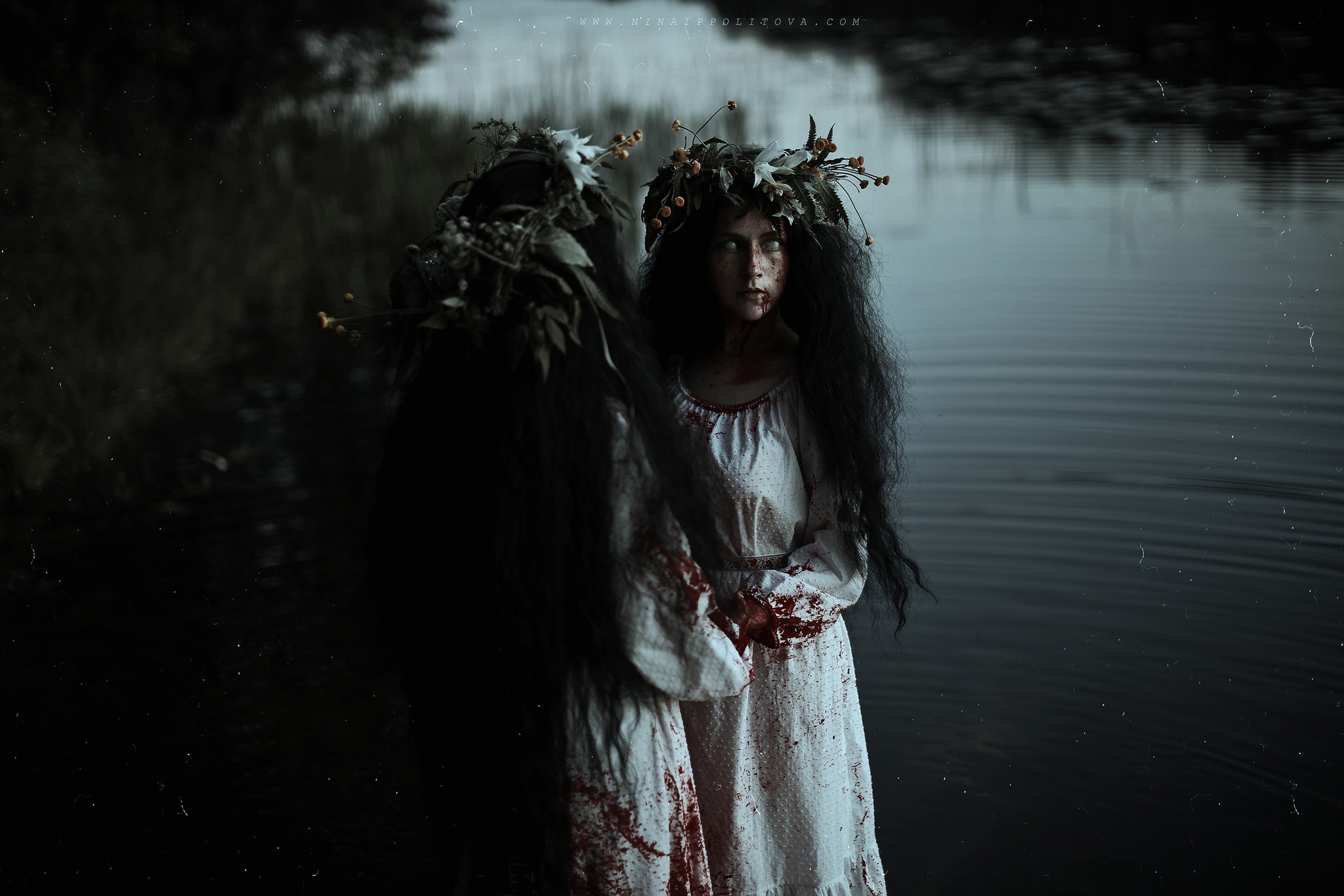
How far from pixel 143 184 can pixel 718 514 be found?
764cm

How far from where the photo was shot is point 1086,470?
17.5ft

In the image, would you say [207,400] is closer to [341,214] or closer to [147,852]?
[341,214]

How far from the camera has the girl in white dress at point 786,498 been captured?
2.04 metres

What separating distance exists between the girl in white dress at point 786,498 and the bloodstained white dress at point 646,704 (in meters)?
0.27

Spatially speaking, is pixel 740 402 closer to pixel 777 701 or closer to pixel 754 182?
pixel 754 182

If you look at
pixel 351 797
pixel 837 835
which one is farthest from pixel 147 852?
pixel 837 835

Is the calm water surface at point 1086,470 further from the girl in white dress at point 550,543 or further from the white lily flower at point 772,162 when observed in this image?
the white lily flower at point 772,162

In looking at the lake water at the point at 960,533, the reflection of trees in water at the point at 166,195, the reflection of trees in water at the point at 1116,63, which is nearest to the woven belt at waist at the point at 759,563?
the lake water at the point at 960,533

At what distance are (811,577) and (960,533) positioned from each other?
9.98 feet

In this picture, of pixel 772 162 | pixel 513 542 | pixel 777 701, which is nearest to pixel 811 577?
pixel 777 701

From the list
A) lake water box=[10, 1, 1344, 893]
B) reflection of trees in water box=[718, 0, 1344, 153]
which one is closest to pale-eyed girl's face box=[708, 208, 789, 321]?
lake water box=[10, 1, 1344, 893]

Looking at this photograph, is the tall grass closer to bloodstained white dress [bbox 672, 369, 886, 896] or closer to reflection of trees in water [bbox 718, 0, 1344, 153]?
reflection of trees in water [bbox 718, 0, 1344, 153]

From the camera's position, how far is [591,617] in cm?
166

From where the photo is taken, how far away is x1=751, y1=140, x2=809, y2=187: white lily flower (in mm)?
2020
